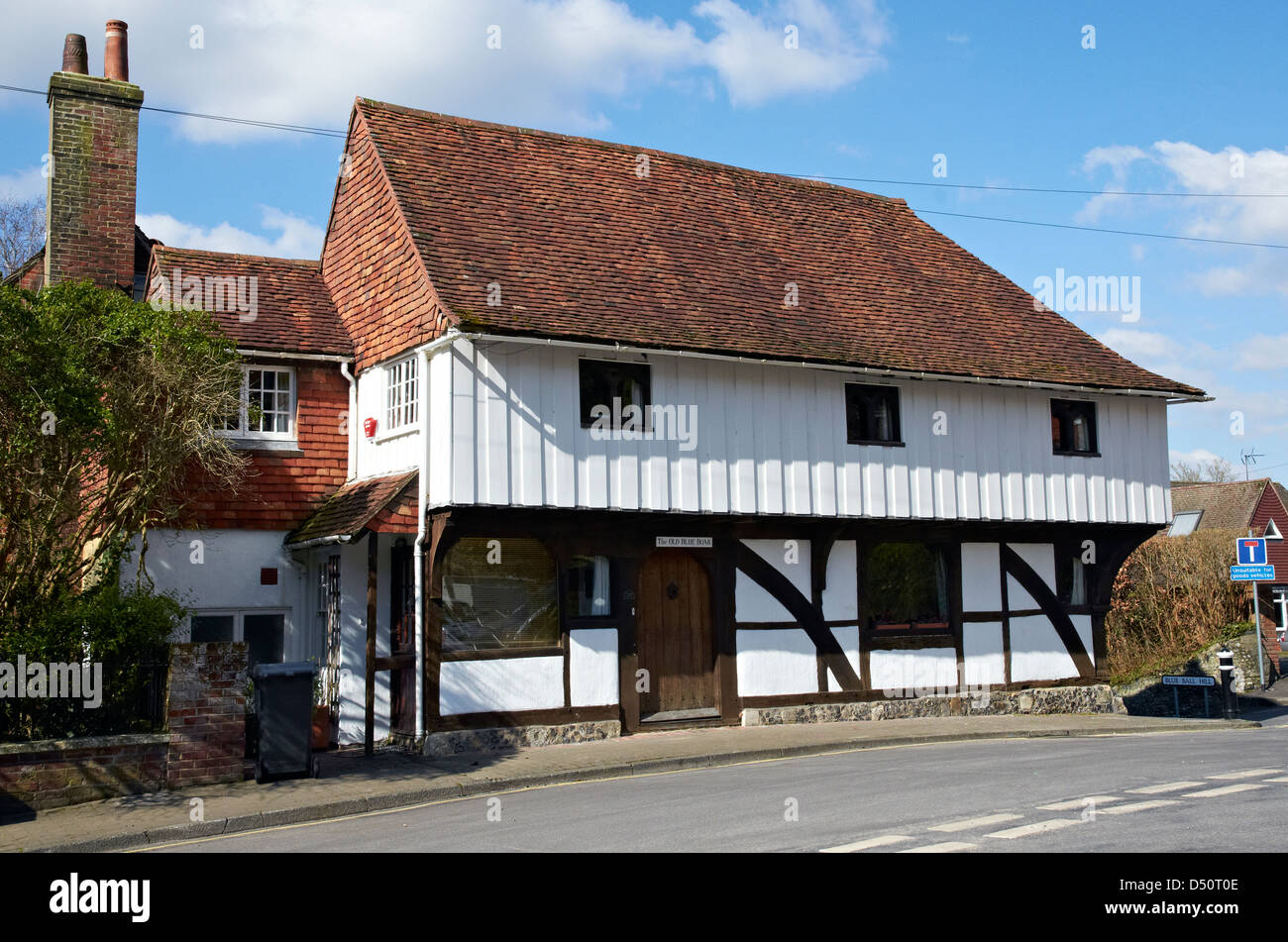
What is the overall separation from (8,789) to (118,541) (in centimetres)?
379

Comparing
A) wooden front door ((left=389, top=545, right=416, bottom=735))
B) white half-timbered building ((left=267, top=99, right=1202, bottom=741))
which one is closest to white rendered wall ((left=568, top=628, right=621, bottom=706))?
white half-timbered building ((left=267, top=99, right=1202, bottom=741))

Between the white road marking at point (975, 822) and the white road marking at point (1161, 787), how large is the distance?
1839mm

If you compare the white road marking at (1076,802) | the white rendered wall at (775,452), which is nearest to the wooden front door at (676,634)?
the white rendered wall at (775,452)

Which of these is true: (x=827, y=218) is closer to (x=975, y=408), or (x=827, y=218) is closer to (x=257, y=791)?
(x=975, y=408)

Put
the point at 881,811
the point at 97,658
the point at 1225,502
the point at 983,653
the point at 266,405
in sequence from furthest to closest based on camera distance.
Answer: the point at 1225,502 < the point at 983,653 < the point at 266,405 < the point at 97,658 < the point at 881,811

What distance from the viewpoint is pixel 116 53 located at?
58.5ft

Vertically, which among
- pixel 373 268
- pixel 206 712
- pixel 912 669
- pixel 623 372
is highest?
pixel 373 268

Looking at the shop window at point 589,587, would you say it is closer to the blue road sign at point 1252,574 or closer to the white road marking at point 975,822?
the white road marking at point 975,822

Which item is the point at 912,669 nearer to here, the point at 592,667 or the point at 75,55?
the point at 592,667

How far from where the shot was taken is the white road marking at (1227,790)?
10155mm

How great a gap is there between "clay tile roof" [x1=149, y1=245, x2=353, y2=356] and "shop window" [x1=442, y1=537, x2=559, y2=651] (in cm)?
402

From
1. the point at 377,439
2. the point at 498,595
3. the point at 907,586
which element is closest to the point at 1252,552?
the point at 907,586

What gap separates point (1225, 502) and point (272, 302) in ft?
149

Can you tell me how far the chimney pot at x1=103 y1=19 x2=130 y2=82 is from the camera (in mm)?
17719
